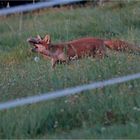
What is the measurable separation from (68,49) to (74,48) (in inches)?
6.2

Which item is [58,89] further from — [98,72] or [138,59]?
[138,59]

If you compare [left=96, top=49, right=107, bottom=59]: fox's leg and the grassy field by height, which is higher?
the grassy field

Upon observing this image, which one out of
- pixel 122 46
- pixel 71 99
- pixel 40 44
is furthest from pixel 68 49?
pixel 71 99

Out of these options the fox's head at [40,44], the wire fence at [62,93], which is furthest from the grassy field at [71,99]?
the fox's head at [40,44]

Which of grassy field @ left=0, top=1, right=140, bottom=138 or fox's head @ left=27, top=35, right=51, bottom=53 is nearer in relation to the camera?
grassy field @ left=0, top=1, right=140, bottom=138

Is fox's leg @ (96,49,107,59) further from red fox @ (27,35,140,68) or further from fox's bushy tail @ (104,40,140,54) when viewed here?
fox's bushy tail @ (104,40,140,54)

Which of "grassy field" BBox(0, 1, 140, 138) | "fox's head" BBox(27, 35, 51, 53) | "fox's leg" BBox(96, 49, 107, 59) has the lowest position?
"fox's head" BBox(27, 35, 51, 53)

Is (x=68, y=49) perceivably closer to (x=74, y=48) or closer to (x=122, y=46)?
(x=74, y=48)

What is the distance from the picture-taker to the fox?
407 inches

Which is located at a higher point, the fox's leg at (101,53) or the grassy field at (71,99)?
the grassy field at (71,99)

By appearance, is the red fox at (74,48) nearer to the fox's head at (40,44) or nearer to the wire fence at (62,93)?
the fox's head at (40,44)

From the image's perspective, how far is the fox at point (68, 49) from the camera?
10.3m

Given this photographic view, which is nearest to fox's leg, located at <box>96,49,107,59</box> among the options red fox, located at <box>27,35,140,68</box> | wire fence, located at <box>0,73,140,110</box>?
red fox, located at <box>27,35,140,68</box>

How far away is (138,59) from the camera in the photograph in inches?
368
